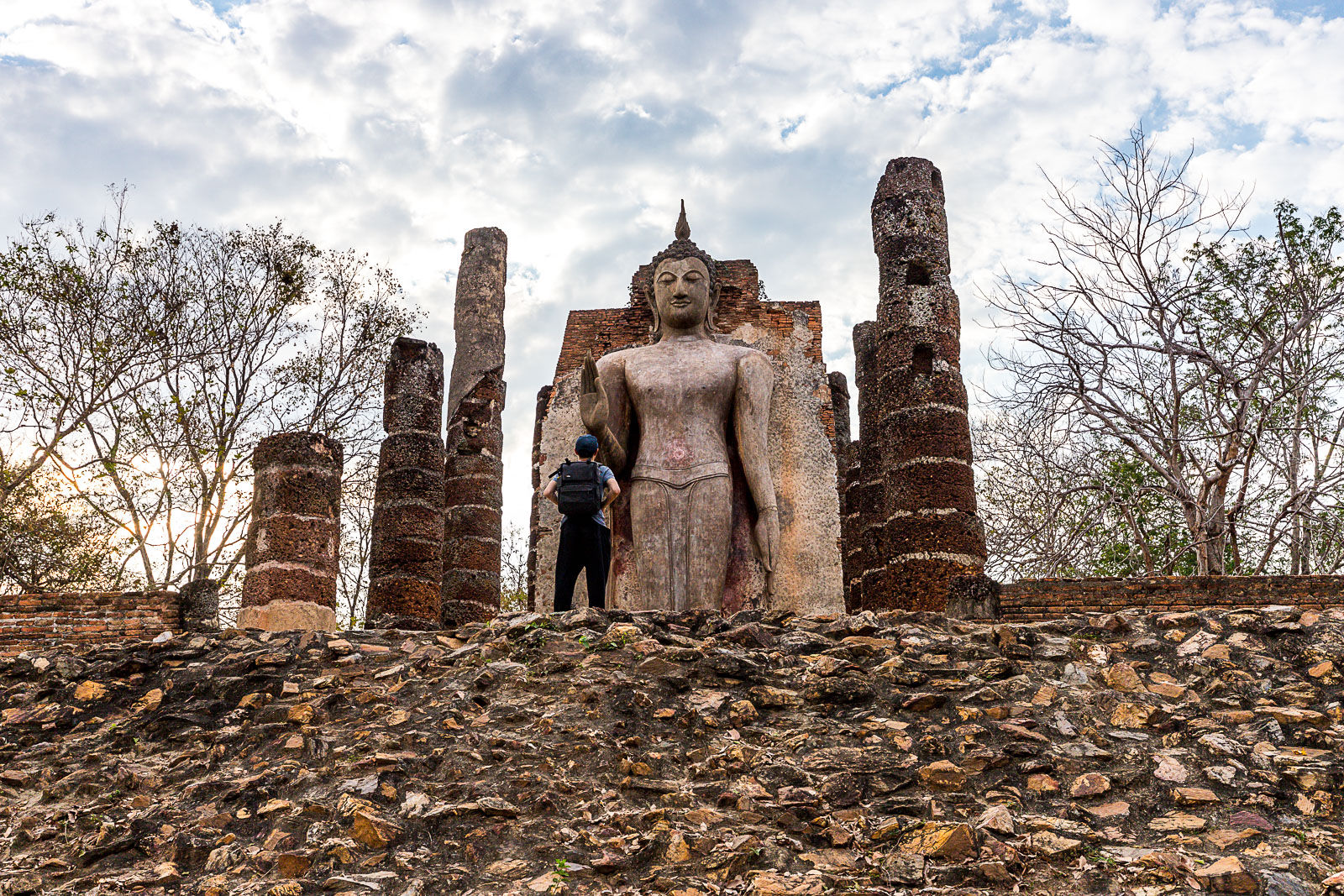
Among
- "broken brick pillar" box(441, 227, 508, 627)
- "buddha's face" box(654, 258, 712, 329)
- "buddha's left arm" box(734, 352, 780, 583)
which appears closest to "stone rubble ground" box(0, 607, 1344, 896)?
"buddha's left arm" box(734, 352, 780, 583)

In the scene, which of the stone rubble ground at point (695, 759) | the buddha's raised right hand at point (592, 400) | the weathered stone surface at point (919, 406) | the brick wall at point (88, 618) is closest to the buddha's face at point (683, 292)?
the buddha's raised right hand at point (592, 400)

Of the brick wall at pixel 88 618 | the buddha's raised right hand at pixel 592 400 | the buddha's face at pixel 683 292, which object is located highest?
the buddha's face at pixel 683 292

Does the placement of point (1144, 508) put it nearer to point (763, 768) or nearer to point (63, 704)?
point (763, 768)

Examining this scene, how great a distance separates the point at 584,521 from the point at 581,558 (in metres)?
0.23

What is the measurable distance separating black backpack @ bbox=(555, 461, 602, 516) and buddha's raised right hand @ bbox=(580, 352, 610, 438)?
0.39 m

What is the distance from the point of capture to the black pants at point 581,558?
6656mm

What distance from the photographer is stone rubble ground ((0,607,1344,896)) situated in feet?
Result: 12.8

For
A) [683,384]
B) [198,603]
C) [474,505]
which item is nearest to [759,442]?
[683,384]

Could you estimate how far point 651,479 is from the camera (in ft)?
23.1

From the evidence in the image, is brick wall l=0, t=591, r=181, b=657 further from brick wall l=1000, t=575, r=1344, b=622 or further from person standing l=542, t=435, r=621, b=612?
brick wall l=1000, t=575, r=1344, b=622

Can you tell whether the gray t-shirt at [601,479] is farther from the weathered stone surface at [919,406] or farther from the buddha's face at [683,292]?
the weathered stone surface at [919,406]

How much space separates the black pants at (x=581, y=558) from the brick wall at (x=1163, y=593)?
3696 millimetres

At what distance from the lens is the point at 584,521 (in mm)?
6648

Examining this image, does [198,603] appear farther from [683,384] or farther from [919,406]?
[919,406]
